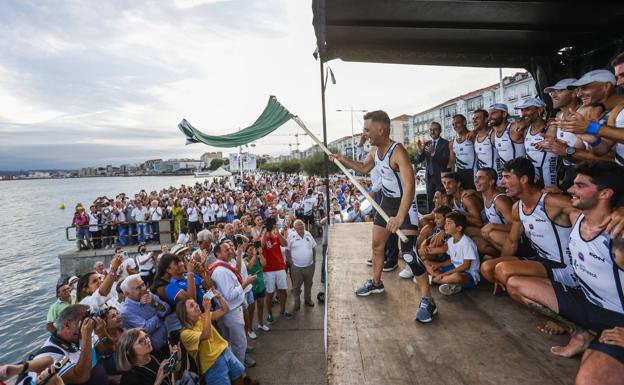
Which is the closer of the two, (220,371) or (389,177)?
(389,177)

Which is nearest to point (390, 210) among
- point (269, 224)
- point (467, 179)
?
point (467, 179)

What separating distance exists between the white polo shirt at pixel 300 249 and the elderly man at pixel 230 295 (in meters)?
2.36

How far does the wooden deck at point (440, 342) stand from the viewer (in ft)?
6.94

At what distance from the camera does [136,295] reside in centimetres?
427

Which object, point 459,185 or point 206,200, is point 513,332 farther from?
point 206,200

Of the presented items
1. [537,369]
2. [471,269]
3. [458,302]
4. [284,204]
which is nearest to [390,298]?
[458,302]

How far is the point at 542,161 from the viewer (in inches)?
156

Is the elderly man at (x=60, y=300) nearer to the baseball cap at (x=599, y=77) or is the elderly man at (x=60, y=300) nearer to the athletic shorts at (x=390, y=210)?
the athletic shorts at (x=390, y=210)

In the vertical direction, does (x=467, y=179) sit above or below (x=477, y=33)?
below

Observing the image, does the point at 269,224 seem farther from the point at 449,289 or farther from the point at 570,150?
the point at 570,150

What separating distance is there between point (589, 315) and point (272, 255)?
Result: 571 centimetres

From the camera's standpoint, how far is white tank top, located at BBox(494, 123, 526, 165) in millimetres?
4344

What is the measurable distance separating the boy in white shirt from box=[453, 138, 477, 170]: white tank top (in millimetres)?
1580

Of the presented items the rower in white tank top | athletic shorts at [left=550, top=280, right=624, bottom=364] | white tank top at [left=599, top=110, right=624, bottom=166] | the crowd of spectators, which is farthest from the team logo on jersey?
the crowd of spectators
